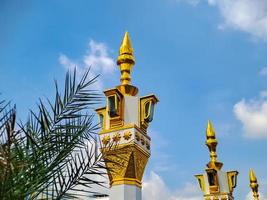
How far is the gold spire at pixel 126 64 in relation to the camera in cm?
641

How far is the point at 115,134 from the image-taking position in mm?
6035

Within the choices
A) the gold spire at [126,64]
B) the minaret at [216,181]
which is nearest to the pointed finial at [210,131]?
the minaret at [216,181]

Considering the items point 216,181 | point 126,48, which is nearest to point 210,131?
point 216,181

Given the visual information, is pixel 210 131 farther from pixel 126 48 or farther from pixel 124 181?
pixel 124 181

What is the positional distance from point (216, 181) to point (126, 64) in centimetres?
631

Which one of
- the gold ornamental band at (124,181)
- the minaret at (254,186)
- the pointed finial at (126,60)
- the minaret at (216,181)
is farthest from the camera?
the minaret at (254,186)

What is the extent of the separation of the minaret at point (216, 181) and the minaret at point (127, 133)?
19.9ft

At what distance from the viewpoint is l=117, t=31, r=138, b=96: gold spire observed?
6.41 m

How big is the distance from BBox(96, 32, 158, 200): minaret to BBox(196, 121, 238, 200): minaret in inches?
239

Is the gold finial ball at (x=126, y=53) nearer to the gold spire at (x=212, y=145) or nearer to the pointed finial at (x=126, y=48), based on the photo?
the pointed finial at (x=126, y=48)

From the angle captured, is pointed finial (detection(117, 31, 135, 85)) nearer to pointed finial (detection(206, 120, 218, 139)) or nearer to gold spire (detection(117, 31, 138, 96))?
gold spire (detection(117, 31, 138, 96))

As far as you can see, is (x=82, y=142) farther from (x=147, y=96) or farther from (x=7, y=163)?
(x=147, y=96)

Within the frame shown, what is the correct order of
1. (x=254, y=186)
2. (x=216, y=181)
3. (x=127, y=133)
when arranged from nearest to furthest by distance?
(x=127, y=133) < (x=216, y=181) < (x=254, y=186)

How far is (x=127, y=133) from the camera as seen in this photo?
19.6 ft
